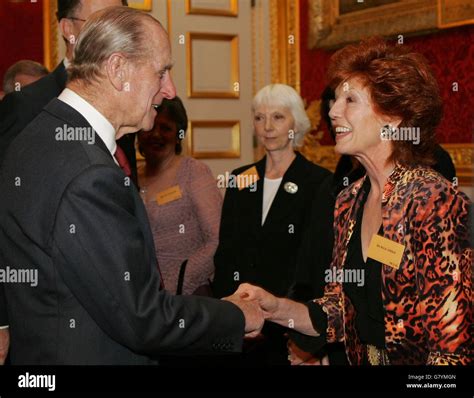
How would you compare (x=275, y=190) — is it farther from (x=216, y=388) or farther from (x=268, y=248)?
(x=216, y=388)

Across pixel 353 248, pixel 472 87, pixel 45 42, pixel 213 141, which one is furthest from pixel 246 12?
pixel 353 248

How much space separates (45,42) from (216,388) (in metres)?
4.46

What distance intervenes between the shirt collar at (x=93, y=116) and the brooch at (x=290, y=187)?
2.03 metres

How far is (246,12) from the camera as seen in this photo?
685 cm

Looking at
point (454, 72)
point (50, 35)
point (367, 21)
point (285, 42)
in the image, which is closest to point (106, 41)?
point (454, 72)

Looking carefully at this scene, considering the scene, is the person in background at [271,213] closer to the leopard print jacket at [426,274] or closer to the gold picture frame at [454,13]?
the leopard print jacket at [426,274]

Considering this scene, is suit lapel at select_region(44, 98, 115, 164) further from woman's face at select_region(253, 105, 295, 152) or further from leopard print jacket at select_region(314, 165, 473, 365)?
woman's face at select_region(253, 105, 295, 152)

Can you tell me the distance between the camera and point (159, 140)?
4.16 m

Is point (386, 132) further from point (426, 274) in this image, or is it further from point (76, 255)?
point (76, 255)

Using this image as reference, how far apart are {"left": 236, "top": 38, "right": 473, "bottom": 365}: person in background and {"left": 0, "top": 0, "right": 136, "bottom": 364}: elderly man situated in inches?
40.5

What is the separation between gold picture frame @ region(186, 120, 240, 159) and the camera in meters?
6.54

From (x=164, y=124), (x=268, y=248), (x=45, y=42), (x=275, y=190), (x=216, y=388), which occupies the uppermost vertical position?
(x=45, y=42)

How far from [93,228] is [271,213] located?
2.17m

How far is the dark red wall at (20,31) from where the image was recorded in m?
5.89
